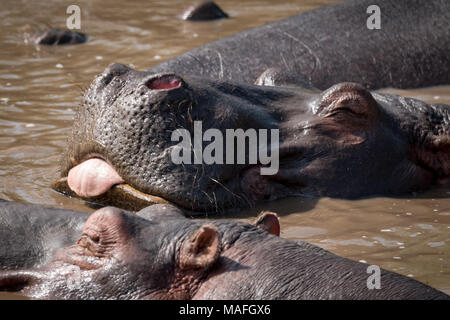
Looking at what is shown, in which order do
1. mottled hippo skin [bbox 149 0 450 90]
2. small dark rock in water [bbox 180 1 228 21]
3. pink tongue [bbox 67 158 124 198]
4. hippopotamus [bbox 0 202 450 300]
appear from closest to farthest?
hippopotamus [bbox 0 202 450 300] → pink tongue [bbox 67 158 124 198] → mottled hippo skin [bbox 149 0 450 90] → small dark rock in water [bbox 180 1 228 21]

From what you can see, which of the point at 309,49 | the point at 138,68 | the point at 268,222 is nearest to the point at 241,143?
the point at 268,222

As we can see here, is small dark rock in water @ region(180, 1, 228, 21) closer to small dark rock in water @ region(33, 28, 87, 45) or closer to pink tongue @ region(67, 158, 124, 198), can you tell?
small dark rock in water @ region(33, 28, 87, 45)

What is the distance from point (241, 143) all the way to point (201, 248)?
5.52ft

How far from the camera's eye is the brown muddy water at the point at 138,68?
4.30 metres

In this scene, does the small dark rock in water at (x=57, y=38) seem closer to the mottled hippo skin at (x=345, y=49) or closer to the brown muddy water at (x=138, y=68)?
the brown muddy water at (x=138, y=68)

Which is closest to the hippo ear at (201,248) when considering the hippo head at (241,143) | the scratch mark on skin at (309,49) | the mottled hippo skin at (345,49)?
the hippo head at (241,143)

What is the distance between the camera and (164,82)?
4.55 metres

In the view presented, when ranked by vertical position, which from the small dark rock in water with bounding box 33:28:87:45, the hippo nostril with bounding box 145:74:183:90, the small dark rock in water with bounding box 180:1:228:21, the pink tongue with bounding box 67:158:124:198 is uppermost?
the small dark rock in water with bounding box 180:1:228:21

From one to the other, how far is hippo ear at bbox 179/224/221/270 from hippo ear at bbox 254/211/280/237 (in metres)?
0.38

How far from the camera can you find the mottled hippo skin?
693 centimetres

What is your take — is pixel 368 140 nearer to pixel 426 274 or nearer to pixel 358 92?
pixel 358 92

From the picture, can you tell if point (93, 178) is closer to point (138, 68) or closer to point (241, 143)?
point (241, 143)

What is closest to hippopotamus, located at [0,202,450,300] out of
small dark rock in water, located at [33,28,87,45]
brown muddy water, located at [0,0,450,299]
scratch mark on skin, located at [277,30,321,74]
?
brown muddy water, located at [0,0,450,299]

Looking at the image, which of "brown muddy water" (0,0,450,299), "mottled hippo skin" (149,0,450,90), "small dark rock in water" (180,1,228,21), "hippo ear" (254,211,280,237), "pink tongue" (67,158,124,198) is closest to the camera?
"hippo ear" (254,211,280,237)
